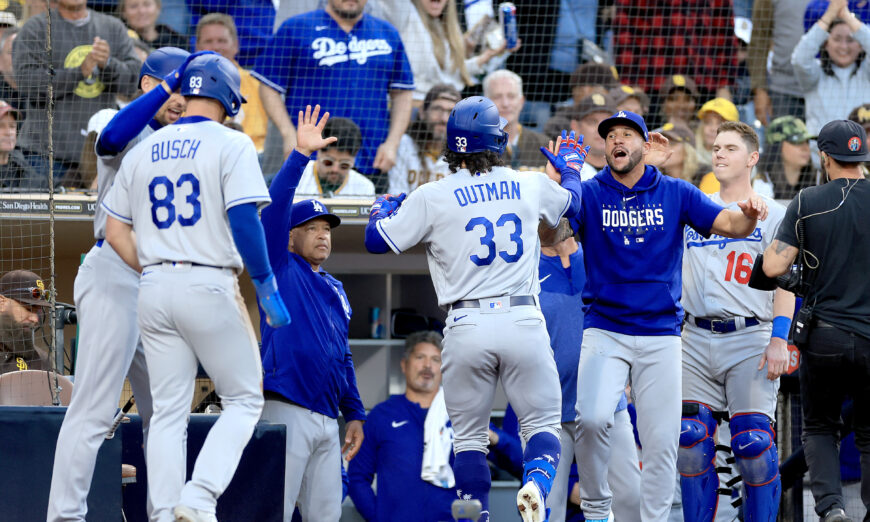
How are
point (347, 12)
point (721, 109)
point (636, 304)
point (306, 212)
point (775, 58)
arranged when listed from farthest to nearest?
point (775, 58) < point (721, 109) < point (347, 12) < point (306, 212) < point (636, 304)

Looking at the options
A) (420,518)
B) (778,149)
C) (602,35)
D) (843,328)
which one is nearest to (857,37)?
(778,149)

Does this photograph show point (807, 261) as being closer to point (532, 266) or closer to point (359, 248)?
point (532, 266)

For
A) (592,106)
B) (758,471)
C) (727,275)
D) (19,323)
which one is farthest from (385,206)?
(592,106)

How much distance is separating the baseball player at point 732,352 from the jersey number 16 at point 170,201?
314 cm

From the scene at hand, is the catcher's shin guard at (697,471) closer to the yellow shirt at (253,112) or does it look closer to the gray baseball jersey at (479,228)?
the gray baseball jersey at (479,228)

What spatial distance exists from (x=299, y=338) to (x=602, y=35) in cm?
573

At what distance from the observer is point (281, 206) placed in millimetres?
5762

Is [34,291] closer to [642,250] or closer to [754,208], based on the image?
[642,250]

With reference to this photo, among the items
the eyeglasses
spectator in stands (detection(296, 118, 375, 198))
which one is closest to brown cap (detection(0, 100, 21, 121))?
spectator in stands (detection(296, 118, 375, 198))

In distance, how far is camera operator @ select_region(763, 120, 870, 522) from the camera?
5660 millimetres

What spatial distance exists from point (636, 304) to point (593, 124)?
3.42 meters

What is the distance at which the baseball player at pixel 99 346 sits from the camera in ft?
15.8

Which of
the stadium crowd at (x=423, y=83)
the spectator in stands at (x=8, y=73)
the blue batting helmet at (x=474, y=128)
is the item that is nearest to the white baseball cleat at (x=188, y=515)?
the blue batting helmet at (x=474, y=128)

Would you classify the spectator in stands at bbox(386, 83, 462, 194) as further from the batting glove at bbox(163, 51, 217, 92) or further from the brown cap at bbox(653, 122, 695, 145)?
the batting glove at bbox(163, 51, 217, 92)
